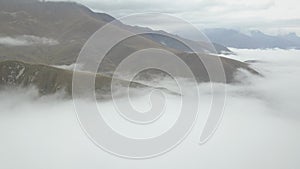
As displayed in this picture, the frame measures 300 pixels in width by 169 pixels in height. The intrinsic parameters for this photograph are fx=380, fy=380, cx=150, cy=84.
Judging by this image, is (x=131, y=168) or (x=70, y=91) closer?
(x=131, y=168)

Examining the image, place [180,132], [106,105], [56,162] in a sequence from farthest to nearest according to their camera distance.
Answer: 1. [106,105]
2. [56,162]
3. [180,132]

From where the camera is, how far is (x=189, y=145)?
19812 centimetres

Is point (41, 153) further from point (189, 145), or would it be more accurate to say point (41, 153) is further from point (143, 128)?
point (189, 145)

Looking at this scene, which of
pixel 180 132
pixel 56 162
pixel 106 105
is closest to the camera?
pixel 180 132

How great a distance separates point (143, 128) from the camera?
17262cm

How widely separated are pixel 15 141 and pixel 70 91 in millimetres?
38277

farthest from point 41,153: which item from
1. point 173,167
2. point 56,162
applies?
point 173,167

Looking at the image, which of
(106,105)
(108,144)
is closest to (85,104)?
(106,105)

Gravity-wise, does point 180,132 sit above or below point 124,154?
above

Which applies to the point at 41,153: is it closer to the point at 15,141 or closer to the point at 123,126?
the point at 15,141

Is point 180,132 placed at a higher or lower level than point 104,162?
higher

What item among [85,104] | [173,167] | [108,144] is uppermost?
[85,104]

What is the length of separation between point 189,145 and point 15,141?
89.4 meters

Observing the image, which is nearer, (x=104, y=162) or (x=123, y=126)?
(x=104, y=162)
